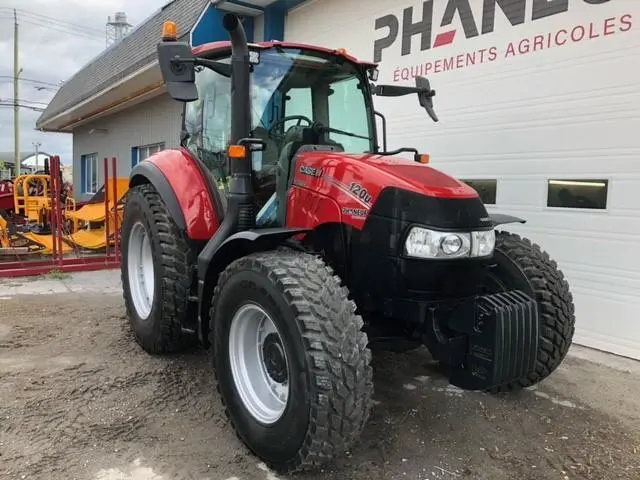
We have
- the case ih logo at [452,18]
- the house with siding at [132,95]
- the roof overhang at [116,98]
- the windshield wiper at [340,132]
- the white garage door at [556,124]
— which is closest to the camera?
the windshield wiper at [340,132]

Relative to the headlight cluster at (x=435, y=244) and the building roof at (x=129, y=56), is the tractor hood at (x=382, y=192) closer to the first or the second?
the headlight cluster at (x=435, y=244)

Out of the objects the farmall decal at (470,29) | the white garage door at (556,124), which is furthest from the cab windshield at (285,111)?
the farmall decal at (470,29)

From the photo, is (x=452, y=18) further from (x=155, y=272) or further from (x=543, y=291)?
(x=155, y=272)

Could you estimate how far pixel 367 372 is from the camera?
2539 mm

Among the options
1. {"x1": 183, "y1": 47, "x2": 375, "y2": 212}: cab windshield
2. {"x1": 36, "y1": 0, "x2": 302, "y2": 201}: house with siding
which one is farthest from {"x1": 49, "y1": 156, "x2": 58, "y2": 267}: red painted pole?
{"x1": 183, "y1": 47, "x2": 375, "y2": 212}: cab windshield

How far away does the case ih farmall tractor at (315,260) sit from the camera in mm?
2559

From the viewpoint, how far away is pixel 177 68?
3.00m

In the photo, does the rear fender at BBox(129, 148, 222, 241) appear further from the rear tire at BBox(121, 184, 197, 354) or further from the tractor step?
the tractor step

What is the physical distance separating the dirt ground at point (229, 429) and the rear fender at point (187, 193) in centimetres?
112

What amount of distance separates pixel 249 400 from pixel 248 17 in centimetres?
782

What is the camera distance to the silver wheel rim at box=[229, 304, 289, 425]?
291cm

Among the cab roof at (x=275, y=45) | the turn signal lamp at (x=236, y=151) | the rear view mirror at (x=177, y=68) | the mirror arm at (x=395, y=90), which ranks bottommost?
the turn signal lamp at (x=236, y=151)

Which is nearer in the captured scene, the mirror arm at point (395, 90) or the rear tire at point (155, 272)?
the rear tire at point (155, 272)

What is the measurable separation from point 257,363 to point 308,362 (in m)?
0.70
